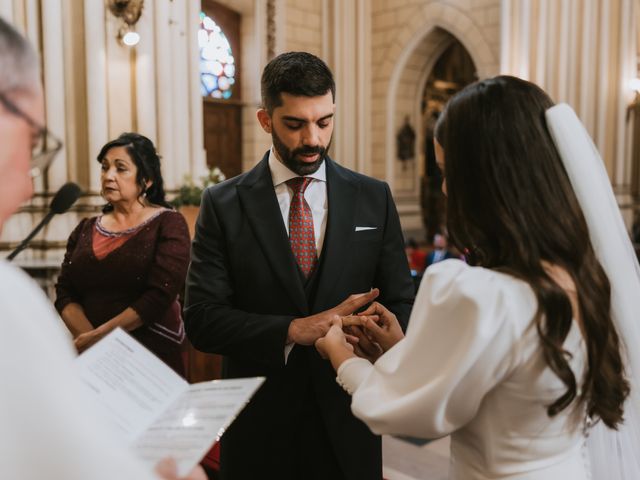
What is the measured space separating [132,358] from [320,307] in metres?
0.68

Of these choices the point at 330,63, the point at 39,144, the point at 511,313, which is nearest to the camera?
the point at 39,144

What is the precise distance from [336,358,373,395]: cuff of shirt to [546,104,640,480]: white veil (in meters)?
0.51

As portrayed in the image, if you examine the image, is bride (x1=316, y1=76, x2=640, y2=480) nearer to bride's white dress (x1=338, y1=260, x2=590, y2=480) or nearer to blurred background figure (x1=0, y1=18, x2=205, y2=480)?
bride's white dress (x1=338, y1=260, x2=590, y2=480)

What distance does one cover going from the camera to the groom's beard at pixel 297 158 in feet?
5.29

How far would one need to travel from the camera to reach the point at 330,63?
30.0 ft

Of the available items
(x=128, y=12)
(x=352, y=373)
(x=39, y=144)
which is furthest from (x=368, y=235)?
(x=128, y=12)

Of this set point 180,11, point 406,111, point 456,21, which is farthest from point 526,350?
point 406,111

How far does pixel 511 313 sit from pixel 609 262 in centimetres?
39

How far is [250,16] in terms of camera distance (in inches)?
330

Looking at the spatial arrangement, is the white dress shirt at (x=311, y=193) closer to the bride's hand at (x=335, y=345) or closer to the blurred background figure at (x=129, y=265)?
the bride's hand at (x=335, y=345)

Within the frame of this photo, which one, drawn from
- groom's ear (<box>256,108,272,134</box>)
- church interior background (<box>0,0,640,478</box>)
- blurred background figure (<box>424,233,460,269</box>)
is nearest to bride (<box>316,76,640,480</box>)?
groom's ear (<box>256,108,272,134</box>)

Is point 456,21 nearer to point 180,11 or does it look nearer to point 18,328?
point 180,11

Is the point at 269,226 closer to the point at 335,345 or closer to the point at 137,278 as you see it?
the point at 335,345

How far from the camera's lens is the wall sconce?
4984mm
